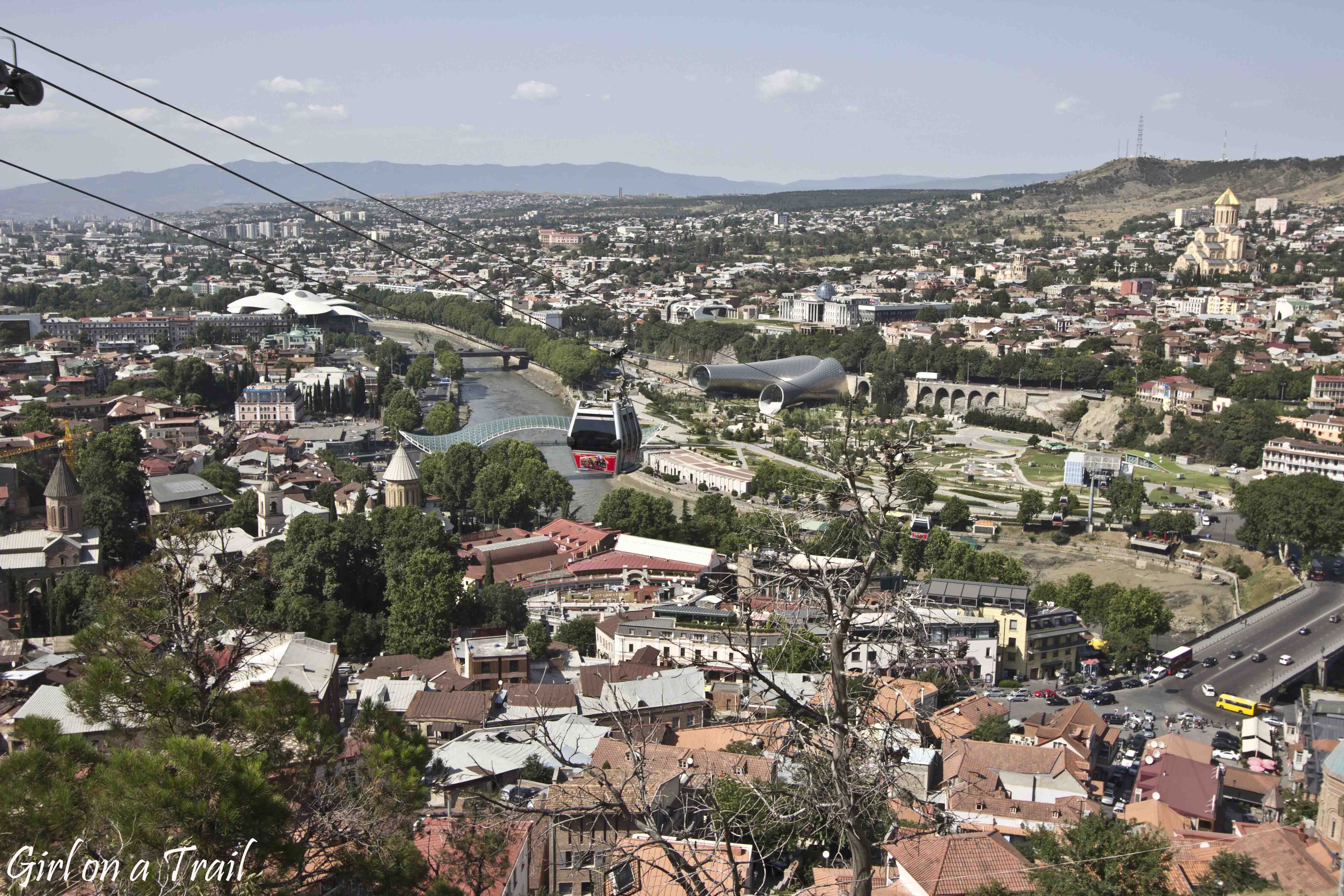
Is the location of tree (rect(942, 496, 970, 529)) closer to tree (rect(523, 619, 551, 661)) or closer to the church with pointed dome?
tree (rect(523, 619, 551, 661))

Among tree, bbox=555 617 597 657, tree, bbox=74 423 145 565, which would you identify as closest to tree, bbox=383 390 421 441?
tree, bbox=74 423 145 565

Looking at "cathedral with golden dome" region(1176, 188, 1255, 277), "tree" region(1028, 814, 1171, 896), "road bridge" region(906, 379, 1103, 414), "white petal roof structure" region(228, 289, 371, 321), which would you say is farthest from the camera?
"cathedral with golden dome" region(1176, 188, 1255, 277)

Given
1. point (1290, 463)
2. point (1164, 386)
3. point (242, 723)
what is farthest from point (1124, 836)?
point (1164, 386)

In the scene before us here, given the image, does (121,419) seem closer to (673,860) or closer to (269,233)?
(673,860)

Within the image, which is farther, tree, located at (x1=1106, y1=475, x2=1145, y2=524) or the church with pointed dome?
tree, located at (x1=1106, y1=475, x2=1145, y2=524)

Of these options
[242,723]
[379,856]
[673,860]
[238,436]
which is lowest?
[238,436]

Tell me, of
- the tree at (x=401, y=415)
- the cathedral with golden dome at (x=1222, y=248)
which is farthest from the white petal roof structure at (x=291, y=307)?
the cathedral with golden dome at (x=1222, y=248)

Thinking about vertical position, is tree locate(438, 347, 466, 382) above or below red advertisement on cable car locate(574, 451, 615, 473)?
below
